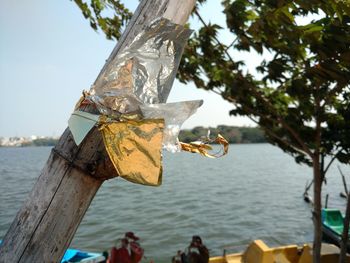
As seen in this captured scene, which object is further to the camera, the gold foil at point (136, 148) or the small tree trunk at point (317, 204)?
the small tree trunk at point (317, 204)

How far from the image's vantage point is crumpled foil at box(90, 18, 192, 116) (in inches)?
33.6

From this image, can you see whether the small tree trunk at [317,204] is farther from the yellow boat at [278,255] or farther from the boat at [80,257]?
the boat at [80,257]

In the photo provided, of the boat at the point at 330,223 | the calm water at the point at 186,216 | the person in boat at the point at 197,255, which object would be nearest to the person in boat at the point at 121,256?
the person in boat at the point at 197,255

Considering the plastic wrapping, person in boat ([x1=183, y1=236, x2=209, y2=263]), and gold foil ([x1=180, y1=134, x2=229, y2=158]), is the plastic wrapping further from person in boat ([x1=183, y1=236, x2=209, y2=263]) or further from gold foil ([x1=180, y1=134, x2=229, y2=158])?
person in boat ([x1=183, y1=236, x2=209, y2=263])

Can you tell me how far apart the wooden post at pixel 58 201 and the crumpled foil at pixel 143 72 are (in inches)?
2.7

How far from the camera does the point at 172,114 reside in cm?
86

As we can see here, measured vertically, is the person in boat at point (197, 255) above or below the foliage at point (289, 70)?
below

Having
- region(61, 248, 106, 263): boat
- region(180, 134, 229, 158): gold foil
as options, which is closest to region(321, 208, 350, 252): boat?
region(61, 248, 106, 263): boat

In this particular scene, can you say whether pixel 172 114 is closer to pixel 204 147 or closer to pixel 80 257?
pixel 204 147

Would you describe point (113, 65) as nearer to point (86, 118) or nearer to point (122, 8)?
point (86, 118)

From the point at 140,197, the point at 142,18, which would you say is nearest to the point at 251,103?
the point at 142,18

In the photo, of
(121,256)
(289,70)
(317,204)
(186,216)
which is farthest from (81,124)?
(186,216)

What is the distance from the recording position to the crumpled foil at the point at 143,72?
854mm

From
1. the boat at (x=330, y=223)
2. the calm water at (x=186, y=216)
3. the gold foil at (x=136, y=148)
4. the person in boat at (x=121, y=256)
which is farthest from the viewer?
the calm water at (x=186, y=216)
